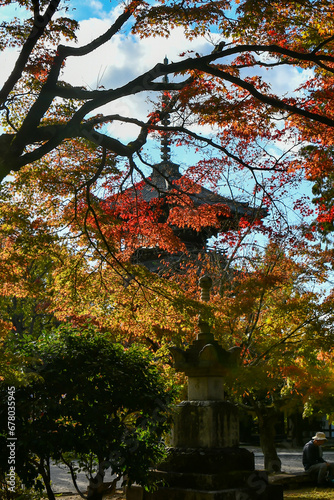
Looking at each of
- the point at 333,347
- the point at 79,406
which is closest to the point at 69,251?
the point at 79,406

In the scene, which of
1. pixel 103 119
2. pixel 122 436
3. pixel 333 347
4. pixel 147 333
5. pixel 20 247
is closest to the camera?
pixel 122 436

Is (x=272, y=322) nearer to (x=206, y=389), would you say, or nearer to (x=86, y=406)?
(x=206, y=389)

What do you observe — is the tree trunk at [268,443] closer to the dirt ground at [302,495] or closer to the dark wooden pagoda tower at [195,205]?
the dirt ground at [302,495]

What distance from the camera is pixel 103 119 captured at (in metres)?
6.62

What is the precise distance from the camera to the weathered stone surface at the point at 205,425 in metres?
7.65

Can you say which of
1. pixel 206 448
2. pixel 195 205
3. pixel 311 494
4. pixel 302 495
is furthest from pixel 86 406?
pixel 311 494

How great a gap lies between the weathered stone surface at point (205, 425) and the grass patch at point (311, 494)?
260 cm

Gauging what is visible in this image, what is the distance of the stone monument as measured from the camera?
23.3 feet

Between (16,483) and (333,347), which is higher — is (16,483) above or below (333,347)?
below

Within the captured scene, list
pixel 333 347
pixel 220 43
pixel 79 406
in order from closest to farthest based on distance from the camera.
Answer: pixel 79 406 < pixel 220 43 < pixel 333 347

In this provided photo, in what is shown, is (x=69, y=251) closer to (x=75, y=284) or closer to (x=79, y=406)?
(x=75, y=284)

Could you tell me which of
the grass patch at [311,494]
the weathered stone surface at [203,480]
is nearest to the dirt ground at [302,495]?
the grass patch at [311,494]

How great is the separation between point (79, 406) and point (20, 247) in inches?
131

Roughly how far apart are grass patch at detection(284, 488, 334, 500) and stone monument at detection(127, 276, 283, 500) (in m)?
2.02
